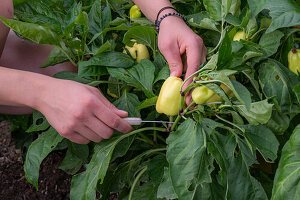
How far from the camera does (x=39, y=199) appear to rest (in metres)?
1.67

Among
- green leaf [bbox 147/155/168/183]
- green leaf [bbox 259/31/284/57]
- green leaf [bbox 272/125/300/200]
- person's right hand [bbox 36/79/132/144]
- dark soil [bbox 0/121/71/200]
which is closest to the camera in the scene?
green leaf [bbox 272/125/300/200]

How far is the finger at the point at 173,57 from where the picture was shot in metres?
0.94

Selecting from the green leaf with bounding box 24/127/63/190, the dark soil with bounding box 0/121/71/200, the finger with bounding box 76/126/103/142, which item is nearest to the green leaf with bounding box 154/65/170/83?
the finger with bounding box 76/126/103/142

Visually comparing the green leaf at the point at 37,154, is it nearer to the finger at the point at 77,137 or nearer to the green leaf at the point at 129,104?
the finger at the point at 77,137

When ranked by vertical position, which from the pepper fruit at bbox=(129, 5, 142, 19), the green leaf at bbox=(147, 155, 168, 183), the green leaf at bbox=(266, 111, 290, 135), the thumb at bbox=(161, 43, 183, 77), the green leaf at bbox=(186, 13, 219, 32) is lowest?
the green leaf at bbox=(147, 155, 168, 183)

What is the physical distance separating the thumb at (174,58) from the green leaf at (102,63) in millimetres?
120

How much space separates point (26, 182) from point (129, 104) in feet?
3.48

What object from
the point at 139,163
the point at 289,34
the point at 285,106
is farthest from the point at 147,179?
the point at 289,34

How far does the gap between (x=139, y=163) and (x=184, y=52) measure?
1.51ft

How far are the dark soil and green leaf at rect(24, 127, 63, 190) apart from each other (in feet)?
2.52

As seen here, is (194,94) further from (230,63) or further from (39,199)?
(39,199)

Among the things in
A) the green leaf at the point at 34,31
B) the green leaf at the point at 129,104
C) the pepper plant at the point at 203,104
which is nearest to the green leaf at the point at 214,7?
the pepper plant at the point at 203,104

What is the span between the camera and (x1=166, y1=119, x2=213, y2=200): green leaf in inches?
29.5

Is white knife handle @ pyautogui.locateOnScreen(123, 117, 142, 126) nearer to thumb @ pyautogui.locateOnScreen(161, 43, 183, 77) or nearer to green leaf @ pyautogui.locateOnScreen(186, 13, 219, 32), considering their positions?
thumb @ pyautogui.locateOnScreen(161, 43, 183, 77)
